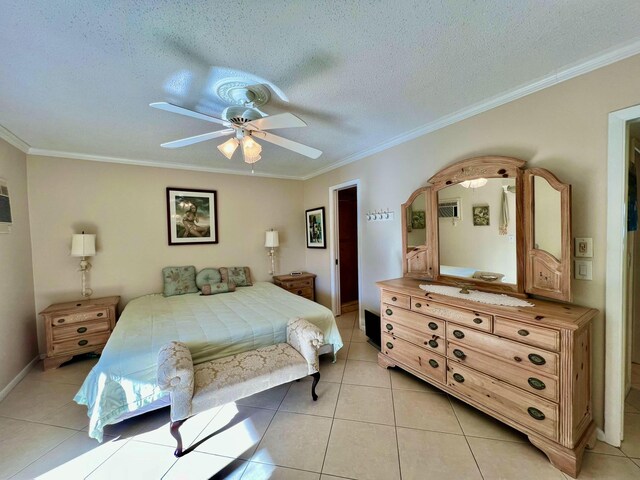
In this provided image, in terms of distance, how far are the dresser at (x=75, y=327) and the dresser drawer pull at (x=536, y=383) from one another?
12.7 ft

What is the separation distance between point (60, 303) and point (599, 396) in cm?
501

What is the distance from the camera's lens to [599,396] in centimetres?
159

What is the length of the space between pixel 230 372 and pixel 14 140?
10.6 ft

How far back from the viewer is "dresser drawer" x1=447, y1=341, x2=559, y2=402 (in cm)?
145

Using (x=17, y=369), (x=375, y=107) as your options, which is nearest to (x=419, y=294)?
(x=375, y=107)

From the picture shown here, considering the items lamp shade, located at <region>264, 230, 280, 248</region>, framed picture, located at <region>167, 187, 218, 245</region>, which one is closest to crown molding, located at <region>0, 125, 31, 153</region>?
framed picture, located at <region>167, 187, 218, 245</region>

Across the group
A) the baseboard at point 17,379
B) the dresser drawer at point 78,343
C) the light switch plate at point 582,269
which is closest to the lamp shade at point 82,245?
the dresser drawer at point 78,343

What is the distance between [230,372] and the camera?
5.84 feet

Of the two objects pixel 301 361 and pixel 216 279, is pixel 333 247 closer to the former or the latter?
pixel 216 279

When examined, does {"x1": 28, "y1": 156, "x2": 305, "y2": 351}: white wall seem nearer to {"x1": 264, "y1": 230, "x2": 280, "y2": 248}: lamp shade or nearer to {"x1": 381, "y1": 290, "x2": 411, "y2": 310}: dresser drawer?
{"x1": 264, "y1": 230, "x2": 280, "y2": 248}: lamp shade

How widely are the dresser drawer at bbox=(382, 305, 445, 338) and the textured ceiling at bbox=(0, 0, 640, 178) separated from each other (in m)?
1.79

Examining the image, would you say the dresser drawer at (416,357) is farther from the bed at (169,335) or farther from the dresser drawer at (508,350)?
the bed at (169,335)

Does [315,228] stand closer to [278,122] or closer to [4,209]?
[278,122]

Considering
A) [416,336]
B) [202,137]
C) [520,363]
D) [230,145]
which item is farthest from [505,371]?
[202,137]
